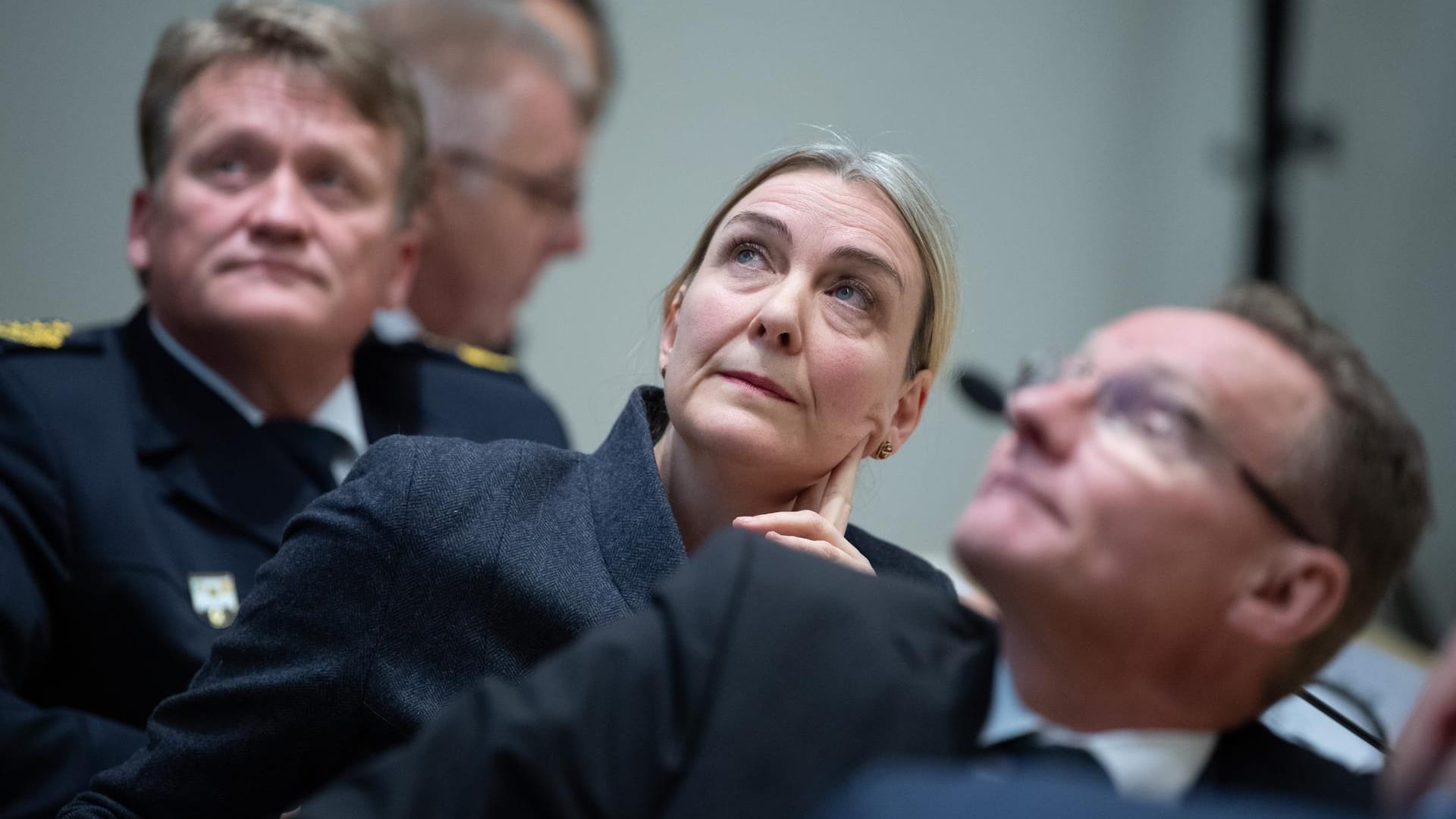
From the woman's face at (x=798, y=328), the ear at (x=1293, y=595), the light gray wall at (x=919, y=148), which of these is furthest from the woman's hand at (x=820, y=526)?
the light gray wall at (x=919, y=148)

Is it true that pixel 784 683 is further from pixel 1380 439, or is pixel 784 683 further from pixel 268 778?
pixel 268 778

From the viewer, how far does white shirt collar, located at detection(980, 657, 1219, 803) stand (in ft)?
3.24

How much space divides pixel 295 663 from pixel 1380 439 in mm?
881

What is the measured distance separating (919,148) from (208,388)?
1.32 metres

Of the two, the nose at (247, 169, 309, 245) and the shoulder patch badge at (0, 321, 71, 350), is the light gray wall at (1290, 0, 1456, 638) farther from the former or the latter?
the shoulder patch badge at (0, 321, 71, 350)

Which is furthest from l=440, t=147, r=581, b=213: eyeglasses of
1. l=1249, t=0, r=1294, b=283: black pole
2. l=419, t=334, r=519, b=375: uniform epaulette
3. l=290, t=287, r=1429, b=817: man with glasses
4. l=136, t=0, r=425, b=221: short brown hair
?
l=1249, t=0, r=1294, b=283: black pole

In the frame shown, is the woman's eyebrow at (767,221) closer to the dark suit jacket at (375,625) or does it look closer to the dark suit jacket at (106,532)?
the dark suit jacket at (375,625)

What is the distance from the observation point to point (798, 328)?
134cm

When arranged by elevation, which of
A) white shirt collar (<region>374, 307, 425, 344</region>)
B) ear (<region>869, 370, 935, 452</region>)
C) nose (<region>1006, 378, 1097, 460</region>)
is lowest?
white shirt collar (<region>374, 307, 425, 344</region>)

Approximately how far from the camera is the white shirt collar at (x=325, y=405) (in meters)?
1.90

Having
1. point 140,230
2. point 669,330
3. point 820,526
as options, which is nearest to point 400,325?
point 140,230

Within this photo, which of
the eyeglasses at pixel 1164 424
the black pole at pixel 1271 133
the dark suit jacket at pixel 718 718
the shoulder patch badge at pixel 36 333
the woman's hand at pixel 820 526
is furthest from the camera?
the black pole at pixel 1271 133

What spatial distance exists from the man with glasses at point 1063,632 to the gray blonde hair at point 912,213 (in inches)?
15.0

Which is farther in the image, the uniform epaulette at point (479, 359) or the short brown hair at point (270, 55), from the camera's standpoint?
the uniform epaulette at point (479, 359)
